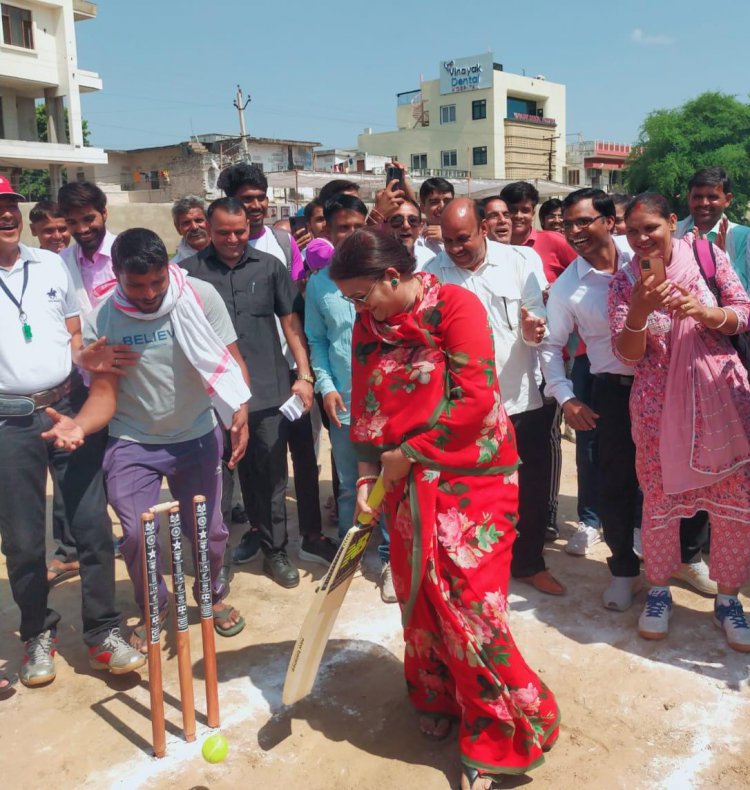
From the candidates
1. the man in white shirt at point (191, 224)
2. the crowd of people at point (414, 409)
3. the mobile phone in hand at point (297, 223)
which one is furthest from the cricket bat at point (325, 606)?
the mobile phone in hand at point (297, 223)

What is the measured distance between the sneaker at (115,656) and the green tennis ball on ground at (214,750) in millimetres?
751

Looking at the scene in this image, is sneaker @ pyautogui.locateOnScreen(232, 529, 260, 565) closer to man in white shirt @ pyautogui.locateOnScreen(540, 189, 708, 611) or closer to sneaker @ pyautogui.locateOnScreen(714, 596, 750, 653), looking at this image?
man in white shirt @ pyautogui.locateOnScreen(540, 189, 708, 611)

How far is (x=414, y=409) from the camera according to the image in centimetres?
266

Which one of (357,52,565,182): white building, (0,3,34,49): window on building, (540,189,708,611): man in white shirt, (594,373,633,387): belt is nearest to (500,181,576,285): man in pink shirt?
(540,189,708,611): man in white shirt

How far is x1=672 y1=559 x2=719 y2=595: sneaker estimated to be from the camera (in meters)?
4.05

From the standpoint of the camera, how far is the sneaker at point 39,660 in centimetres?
346

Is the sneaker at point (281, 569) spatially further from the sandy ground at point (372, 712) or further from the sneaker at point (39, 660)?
the sneaker at point (39, 660)

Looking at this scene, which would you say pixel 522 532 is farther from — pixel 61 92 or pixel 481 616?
pixel 61 92

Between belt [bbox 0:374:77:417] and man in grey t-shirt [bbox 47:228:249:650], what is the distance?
22 centimetres

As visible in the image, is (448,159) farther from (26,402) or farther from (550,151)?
(26,402)

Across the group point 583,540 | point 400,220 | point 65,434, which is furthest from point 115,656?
point 583,540

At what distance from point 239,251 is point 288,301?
41 cm

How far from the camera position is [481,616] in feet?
8.70

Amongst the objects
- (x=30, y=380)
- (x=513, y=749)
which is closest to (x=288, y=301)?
(x=30, y=380)
